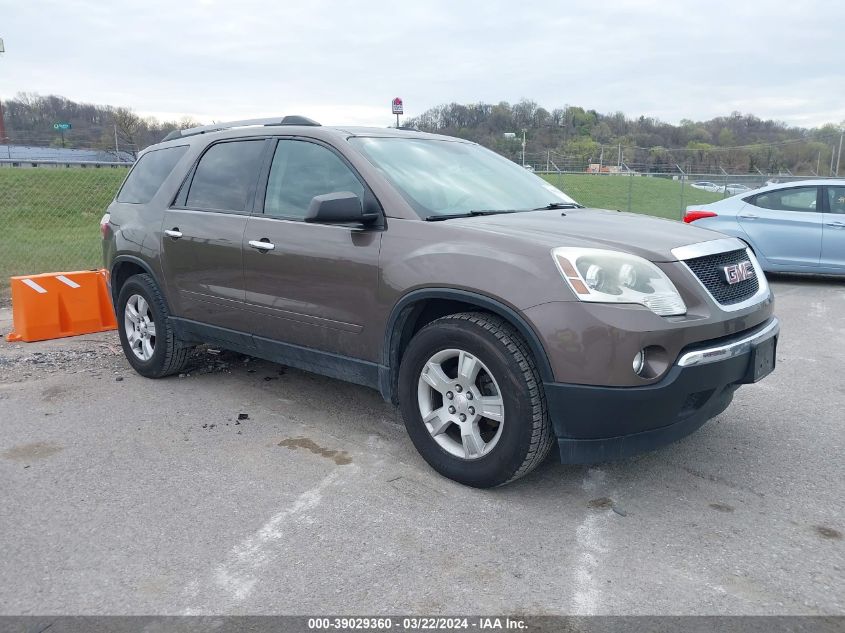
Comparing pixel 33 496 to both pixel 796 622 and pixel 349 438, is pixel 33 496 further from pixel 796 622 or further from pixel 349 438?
pixel 796 622

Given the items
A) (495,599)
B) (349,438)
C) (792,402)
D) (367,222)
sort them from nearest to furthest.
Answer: (495,599) → (367,222) → (349,438) → (792,402)

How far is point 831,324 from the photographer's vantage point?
7234 mm

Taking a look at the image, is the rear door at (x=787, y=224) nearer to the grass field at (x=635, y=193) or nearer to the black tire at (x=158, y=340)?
the black tire at (x=158, y=340)

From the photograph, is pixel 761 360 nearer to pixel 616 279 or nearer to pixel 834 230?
pixel 616 279

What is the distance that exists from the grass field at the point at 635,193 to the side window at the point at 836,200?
570 inches

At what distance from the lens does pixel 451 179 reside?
4.19 metres

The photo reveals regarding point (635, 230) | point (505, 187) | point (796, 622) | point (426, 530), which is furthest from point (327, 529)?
point (505, 187)

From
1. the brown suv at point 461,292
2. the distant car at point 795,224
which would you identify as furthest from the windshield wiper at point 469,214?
the distant car at point 795,224

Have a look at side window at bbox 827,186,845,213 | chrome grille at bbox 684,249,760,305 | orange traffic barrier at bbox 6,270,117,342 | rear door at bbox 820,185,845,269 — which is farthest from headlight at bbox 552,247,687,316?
side window at bbox 827,186,845,213

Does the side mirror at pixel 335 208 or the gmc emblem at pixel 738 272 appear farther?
the side mirror at pixel 335 208

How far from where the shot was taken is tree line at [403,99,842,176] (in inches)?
1053

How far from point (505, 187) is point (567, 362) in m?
1.76

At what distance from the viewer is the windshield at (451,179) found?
3.90 meters

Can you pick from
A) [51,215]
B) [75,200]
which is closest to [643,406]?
[51,215]
